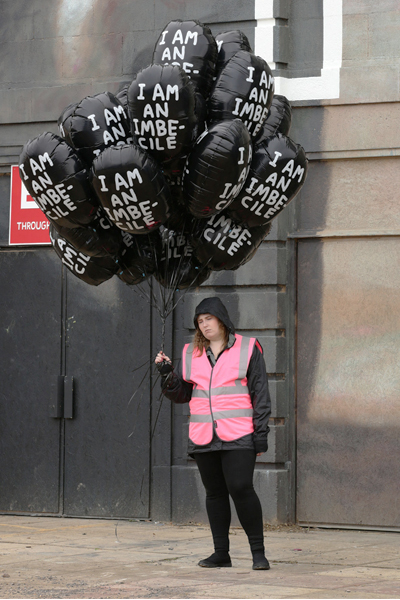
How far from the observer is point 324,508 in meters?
9.22

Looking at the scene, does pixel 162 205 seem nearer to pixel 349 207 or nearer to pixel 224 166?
pixel 224 166

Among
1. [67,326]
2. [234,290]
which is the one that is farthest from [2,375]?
[234,290]

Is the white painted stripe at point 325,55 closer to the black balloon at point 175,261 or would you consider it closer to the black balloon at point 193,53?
the black balloon at point 193,53

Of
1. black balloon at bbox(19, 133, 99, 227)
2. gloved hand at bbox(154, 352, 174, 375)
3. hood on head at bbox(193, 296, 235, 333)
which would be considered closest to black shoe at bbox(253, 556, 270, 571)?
gloved hand at bbox(154, 352, 174, 375)

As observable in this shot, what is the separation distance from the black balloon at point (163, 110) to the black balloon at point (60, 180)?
1.52 ft

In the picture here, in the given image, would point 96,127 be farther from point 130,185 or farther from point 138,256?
point 138,256

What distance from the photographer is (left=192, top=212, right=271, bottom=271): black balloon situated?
688cm

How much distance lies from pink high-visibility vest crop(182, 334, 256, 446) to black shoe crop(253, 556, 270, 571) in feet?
2.76

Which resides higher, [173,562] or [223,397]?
[223,397]

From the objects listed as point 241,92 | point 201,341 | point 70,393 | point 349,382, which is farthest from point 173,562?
point 241,92

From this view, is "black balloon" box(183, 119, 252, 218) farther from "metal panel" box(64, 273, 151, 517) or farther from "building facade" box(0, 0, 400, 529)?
"metal panel" box(64, 273, 151, 517)

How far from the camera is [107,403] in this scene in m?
9.93

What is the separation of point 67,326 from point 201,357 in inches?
130

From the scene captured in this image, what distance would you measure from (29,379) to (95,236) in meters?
3.84
